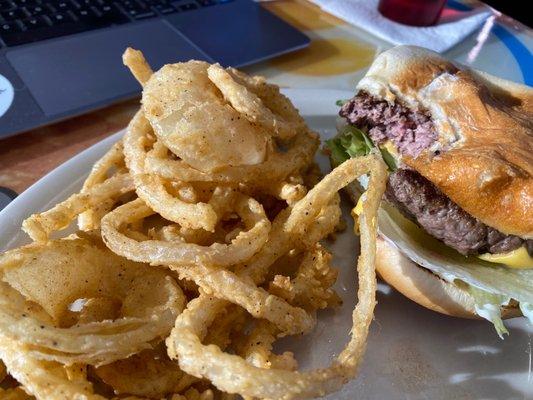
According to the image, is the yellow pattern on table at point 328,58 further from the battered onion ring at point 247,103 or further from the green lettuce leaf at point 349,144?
the battered onion ring at point 247,103

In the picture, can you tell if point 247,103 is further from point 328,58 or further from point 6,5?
point 6,5

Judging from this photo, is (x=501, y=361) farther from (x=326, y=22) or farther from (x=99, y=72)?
(x=326, y=22)

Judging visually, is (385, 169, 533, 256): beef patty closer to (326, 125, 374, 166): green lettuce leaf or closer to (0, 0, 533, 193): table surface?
(326, 125, 374, 166): green lettuce leaf

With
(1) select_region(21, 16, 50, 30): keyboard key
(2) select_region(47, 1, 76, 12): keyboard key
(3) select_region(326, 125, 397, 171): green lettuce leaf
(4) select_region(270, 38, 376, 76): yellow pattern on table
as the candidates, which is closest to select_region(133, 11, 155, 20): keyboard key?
(2) select_region(47, 1, 76, 12): keyboard key

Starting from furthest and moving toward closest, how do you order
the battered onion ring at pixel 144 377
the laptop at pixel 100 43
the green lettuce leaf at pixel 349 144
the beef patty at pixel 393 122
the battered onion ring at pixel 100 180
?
the laptop at pixel 100 43
the green lettuce leaf at pixel 349 144
the beef patty at pixel 393 122
the battered onion ring at pixel 100 180
the battered onion ring at pixel 144 377

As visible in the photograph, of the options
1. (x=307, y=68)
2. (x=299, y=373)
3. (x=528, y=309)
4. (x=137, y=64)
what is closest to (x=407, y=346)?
(x=528, y=309)

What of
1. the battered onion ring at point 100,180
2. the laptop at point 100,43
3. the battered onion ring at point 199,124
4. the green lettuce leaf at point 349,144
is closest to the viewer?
the battered onion ring at point 199,124

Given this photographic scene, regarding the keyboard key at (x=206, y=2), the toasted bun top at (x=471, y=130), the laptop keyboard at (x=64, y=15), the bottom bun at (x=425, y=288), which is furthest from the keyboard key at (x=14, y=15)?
the bottom bun at (x=425, y=288)
